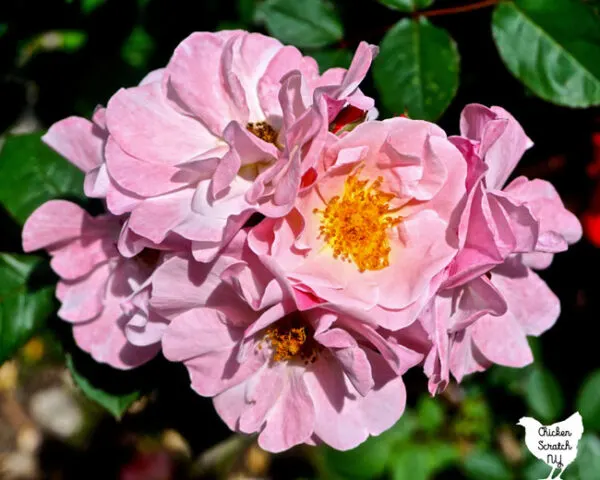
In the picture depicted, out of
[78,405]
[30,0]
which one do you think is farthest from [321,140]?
[78,405]

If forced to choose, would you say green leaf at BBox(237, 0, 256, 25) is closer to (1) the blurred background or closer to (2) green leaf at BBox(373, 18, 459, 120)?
(1) the blurred background

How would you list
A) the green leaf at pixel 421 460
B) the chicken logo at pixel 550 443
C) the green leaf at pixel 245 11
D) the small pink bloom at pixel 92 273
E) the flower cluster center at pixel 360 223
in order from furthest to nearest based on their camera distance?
the green leaf at pixel 421 460
the green leaf at pixel 245 11
the chicken logo at pixel 550 443
the small pink bloom at pixel 92 273
the flower cluster center at pixel 360 223

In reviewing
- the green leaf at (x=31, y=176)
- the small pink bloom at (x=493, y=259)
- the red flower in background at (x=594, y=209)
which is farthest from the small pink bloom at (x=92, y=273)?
the red flower in background at (x=594, y=209)

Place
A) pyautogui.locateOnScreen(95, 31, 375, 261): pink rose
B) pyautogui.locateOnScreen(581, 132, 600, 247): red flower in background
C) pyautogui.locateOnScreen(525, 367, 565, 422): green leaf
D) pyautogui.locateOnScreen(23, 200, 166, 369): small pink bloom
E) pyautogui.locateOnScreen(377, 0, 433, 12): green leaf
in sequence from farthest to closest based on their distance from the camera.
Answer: pyautogui.locateOnScreen(525, 367, 565, 422): green leaf < pyautogui.locateOnScreen(581, 132, 600, 247): red flower in background < pyautogui.locateOnScreen(377, 0, 433, 12): green leaf < pyautogui.locateOnScreen(23, 200, 166, 369): small pink bloom < pyautogui.locateOnScreen(95, 31, 375, 261): pink rose

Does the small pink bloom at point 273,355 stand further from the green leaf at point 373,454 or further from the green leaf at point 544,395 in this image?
the green leaf at point 373,454

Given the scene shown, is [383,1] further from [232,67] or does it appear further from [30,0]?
[30,0]

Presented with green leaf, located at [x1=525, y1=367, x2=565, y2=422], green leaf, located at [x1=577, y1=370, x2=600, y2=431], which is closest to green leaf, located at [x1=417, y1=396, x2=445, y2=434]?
green leaf, located at [x1=525, y1=367, x2=565, y2=422]

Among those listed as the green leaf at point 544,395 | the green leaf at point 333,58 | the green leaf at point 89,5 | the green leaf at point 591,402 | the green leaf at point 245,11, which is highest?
the green leaf at point 333,58
